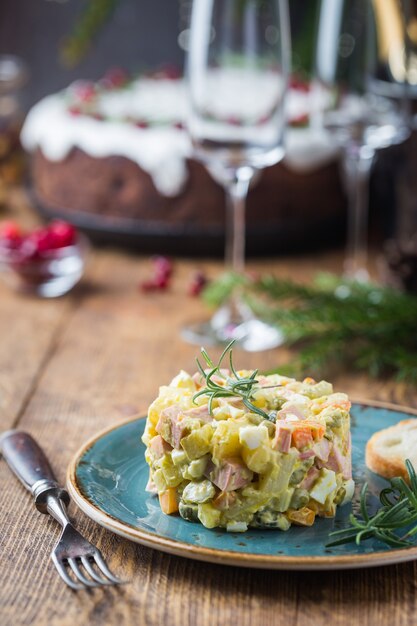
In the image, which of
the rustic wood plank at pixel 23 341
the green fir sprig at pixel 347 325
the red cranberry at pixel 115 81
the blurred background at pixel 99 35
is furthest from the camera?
the blurred background at pixel 99 35

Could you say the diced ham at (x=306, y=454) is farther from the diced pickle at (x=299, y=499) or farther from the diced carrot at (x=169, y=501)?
the diced carrot at (x=169, y=501)

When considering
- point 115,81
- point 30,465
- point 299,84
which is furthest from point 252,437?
point 115,81

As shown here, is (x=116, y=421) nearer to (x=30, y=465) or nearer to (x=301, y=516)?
(x=30, y=465)

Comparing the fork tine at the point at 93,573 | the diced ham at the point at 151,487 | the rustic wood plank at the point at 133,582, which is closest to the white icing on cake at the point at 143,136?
the rustic wood plank at the point at 133,582

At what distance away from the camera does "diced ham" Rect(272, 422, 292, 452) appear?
1.06m

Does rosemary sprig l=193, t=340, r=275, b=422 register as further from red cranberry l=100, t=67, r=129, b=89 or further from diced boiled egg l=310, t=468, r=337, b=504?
red cranberry l=100, t=67, r=129, b=89

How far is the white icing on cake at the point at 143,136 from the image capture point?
98.4 inches

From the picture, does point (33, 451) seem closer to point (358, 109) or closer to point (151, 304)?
point (151, 304)

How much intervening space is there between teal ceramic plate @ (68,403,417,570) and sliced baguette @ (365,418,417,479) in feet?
0.05

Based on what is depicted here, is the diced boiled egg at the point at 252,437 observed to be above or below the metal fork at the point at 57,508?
above

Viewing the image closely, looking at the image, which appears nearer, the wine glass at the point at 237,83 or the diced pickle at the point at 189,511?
the diced pickle at the point at 189,511

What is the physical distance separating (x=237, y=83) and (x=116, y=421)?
0.76 metres

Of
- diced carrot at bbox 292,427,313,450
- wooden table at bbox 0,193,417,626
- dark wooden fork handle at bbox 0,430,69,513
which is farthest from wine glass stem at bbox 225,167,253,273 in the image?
diced carrot at bbox 292,427,313,450

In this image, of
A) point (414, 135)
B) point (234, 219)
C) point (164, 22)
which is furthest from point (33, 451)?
point (164, 22)
